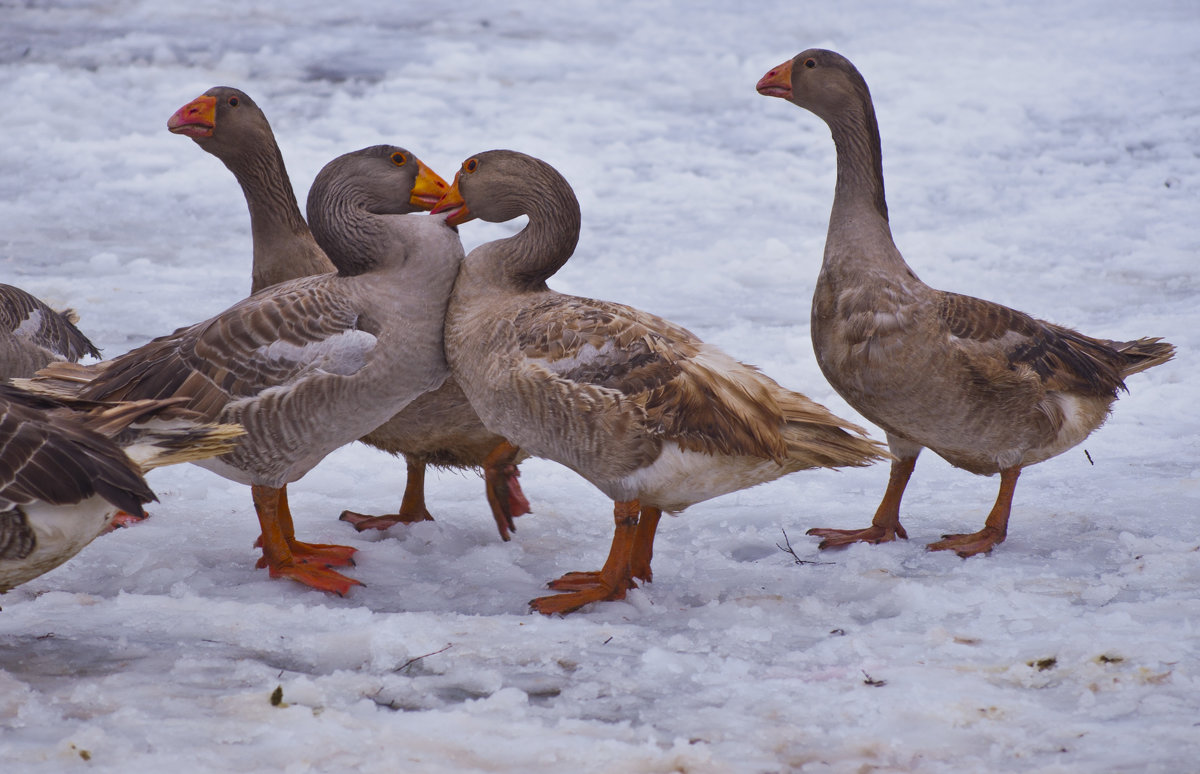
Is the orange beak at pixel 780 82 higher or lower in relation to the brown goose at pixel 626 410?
higher

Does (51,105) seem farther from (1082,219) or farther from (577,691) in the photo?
(577,691)

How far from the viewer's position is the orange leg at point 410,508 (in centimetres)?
579

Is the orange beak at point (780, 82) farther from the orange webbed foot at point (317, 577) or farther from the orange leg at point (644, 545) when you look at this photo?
the orange webbed foot at point (317, 577)

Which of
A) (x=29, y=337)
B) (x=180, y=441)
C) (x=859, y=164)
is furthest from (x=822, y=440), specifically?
(x=29, y=337)

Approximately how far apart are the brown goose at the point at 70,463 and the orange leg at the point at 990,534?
3.15 meters

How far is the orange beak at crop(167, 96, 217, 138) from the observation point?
5.82 m

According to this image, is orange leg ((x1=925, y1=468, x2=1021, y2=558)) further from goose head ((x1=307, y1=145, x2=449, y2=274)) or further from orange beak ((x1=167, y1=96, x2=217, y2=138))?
orange beak ((x1=167, y1=96, x2=217, y2=138))

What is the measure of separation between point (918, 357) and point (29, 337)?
15.8ft

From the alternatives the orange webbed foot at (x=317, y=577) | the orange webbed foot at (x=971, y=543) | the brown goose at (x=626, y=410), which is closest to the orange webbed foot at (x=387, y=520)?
the orange webbed foot at (x=317, y=577)

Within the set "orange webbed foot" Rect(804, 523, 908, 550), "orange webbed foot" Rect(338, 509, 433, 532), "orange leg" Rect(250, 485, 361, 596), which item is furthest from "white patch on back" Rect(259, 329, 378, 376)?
"orange webbed foot" Rect(804, 523, 908, 550)

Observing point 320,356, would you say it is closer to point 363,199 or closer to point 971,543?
point 363,199

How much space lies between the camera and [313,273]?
6.04 m

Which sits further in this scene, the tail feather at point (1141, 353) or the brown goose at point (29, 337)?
the brown goose at point (29, 337)

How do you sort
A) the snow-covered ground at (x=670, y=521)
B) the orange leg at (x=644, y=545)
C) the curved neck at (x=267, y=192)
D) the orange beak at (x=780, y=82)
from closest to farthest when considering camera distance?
the snow-covered ground at (x=670, y=521)
the orange leg at (x=644, y=545)
the orange beak at (x=780, y=82)
the curved neck at (x=267, y=192)
